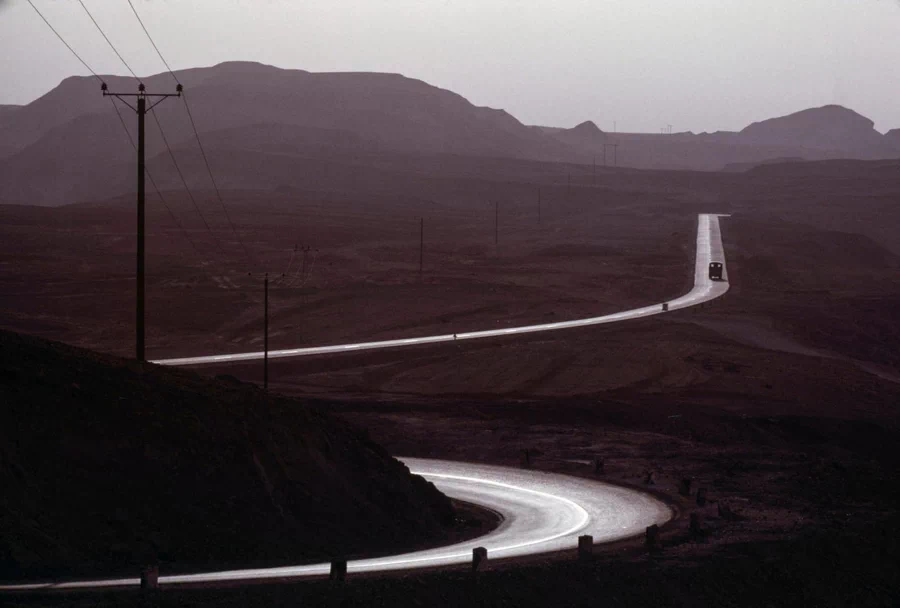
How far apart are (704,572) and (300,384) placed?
31.3 metres

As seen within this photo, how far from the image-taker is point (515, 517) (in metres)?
29.3

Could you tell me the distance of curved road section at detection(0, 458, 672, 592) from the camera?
19.9m

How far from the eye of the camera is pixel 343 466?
1037 inches

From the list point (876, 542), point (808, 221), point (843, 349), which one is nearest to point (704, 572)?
point (876, 542)

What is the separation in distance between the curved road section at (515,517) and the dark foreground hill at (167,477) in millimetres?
1153

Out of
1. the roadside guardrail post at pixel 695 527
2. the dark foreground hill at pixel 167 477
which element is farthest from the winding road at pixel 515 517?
the roadside guardrail post at pixel 695 527

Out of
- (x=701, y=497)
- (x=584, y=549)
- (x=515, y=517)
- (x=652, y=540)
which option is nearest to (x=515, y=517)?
(x=515, y=517)

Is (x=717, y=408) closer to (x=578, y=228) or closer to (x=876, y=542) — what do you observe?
(x=876, y=542)

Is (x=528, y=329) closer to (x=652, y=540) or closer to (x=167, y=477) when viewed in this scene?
(x=652, y=540)

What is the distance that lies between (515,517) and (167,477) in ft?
34.2

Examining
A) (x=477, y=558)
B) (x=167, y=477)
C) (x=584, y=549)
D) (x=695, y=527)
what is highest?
(x=167, y=477)

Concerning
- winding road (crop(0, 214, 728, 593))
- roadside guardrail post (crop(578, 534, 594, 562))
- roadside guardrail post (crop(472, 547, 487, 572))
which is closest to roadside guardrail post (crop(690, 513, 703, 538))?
winding road (crop(0, 214, 728, 593))

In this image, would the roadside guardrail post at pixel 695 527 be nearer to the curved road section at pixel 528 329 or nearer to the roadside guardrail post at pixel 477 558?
the roadside guardrail post at pixel 477 558

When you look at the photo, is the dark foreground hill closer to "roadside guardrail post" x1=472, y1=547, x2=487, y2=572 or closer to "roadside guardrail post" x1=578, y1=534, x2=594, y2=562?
"roadside guardrail post" x1=472, y1=547, x2=487, y2=572
